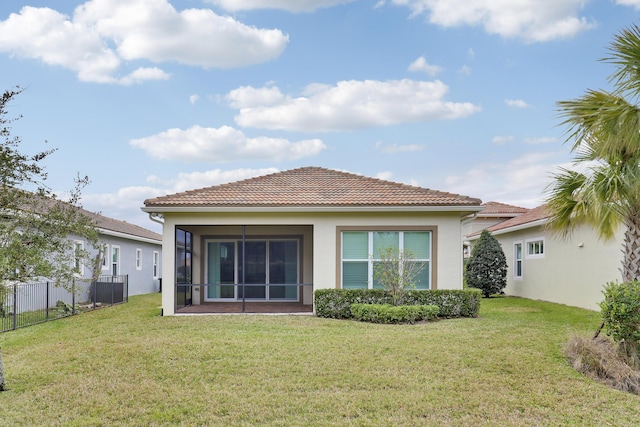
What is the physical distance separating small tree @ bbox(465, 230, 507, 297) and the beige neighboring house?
834mm

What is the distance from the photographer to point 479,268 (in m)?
21.9

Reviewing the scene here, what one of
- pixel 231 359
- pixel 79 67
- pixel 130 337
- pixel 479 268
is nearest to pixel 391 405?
pixel 231 359

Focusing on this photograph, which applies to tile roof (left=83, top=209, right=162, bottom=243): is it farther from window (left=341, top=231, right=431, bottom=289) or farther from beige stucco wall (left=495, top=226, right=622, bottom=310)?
beige stucco wall (left=495, top=226, right=622, bottom=310)

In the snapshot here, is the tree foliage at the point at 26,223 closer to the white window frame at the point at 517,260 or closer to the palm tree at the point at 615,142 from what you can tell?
the palm tree at the point at 615,142

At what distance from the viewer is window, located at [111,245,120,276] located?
74.9 feet

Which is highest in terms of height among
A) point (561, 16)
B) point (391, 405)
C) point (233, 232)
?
point (561, 16)

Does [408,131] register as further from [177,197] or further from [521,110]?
[177,197]

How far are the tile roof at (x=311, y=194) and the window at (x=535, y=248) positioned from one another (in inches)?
284

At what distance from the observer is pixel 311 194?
14.8 m

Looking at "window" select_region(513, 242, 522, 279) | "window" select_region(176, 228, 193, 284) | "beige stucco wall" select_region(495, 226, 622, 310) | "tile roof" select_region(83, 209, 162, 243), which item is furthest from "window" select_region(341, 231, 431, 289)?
"tile roof" select_region(83, 209, 162, 243)

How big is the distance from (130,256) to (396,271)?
16320 millimetres

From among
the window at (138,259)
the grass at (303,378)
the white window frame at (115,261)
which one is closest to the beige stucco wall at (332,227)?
the grass at (303,378)

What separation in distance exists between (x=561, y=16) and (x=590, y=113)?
596cm

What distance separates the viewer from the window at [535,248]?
64.8 feet
